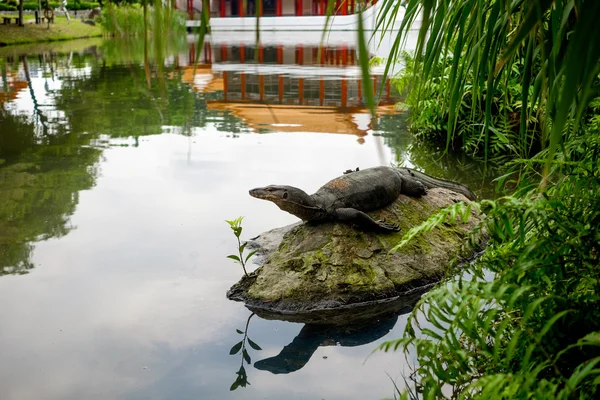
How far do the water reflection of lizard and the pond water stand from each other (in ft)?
0.04

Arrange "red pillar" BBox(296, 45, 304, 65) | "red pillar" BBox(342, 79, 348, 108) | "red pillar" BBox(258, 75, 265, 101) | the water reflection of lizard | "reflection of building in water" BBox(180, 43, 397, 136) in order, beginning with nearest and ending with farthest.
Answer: the water reflection of lizard, "reflection of building in water" BBox(180, 43, 397, 136), "red pillar" BBox(342, 79, 348, 108), "red pillar" BBox(258, 75, 265, 101), "red pillar" BBox(296, 45, 304, 65)

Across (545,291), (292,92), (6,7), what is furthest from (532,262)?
(6,7)

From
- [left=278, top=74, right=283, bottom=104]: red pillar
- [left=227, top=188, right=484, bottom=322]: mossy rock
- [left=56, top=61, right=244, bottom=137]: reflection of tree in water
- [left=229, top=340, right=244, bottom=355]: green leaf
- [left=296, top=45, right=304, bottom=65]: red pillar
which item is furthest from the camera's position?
[left=296, top=45, right=304, bottom=65]: red pillar

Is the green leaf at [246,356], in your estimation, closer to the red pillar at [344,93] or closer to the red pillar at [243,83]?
the red pillar at [344,93]

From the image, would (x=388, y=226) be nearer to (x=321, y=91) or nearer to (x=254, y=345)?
(x=254, y=345)

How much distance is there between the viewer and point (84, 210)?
24.0 ft

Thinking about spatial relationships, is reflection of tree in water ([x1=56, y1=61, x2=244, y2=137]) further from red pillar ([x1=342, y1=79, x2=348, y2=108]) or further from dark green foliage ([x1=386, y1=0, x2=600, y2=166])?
dark green foliage ([x1=386, y1=0, x2=600, y2=166])

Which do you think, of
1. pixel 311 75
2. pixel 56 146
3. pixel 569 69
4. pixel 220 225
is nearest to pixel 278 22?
pixel 311 75

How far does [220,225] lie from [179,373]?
110 inches

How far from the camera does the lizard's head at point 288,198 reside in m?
5.21

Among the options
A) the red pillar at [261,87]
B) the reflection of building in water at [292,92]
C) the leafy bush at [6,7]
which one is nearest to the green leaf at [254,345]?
the reflection of building in water at [292,92]

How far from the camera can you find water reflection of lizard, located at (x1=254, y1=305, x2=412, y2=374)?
412 centimetres

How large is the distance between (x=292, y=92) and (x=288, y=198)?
36.4 ft

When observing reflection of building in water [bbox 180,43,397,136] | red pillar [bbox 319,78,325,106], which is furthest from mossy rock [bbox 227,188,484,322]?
red pillar [bbox 319,78,325,106]
